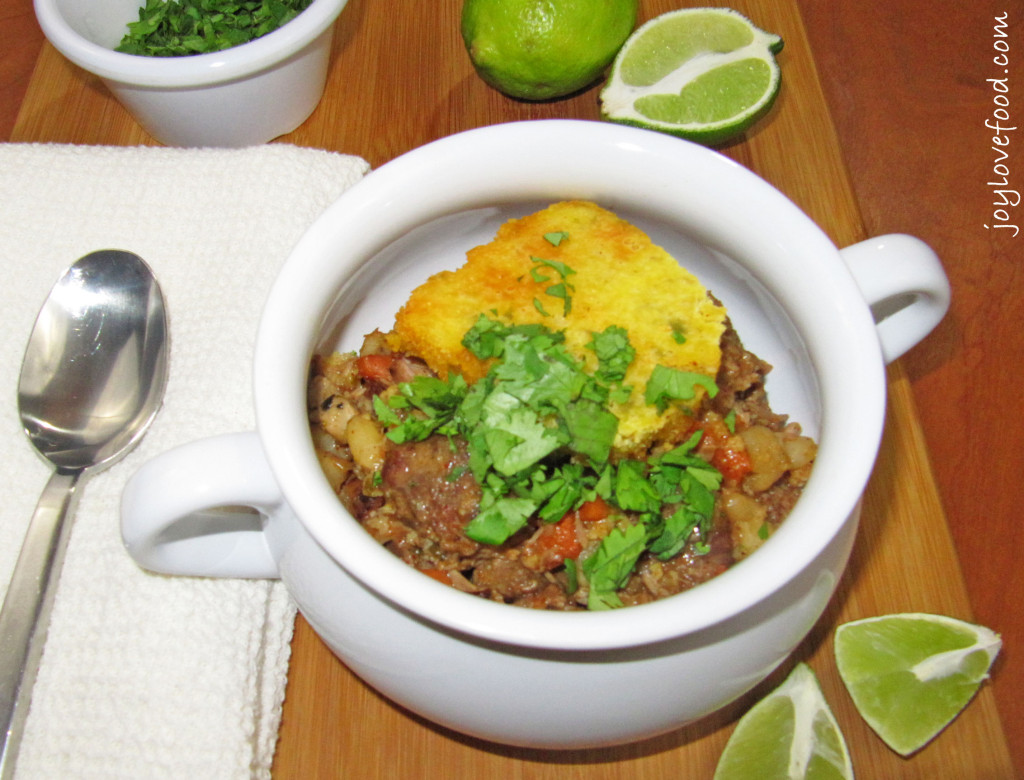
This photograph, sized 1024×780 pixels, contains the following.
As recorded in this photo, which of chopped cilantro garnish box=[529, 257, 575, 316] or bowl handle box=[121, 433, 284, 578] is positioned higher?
chopped cilantro garnish box=[529, 257, 575, 316]

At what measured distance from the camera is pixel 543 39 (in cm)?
146

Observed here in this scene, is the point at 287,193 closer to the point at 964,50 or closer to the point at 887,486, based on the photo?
the point at 887,486

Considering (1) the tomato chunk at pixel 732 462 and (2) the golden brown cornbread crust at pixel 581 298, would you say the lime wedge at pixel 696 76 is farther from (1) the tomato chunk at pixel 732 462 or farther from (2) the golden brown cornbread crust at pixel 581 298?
(1) the tomato chunk at pixel 732 462

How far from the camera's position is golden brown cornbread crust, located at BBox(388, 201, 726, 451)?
897 millimetres

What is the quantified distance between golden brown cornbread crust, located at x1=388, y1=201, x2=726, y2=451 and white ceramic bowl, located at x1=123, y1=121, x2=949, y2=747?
0.05 metres

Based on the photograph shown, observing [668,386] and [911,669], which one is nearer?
[668,386]

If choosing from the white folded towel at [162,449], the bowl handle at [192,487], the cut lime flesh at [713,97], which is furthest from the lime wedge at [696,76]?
the bowl handle at [192,487]

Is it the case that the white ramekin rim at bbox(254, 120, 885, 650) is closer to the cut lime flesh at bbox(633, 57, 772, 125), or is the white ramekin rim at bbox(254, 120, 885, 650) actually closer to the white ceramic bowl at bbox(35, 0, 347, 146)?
the cut lime flesh at bbox(633, 57, 772, 125)

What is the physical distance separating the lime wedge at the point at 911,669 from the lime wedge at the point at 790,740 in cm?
7

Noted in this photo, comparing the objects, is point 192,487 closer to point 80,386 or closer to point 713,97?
point 80,386

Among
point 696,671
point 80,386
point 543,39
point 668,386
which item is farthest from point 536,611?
point 543,39

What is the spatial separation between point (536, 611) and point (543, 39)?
3.68ft

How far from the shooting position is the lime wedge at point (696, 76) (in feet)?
4.87

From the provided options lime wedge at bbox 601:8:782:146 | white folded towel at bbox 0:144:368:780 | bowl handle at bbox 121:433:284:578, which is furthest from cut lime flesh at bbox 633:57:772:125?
bowl handle at bbox 121:433:284:578
